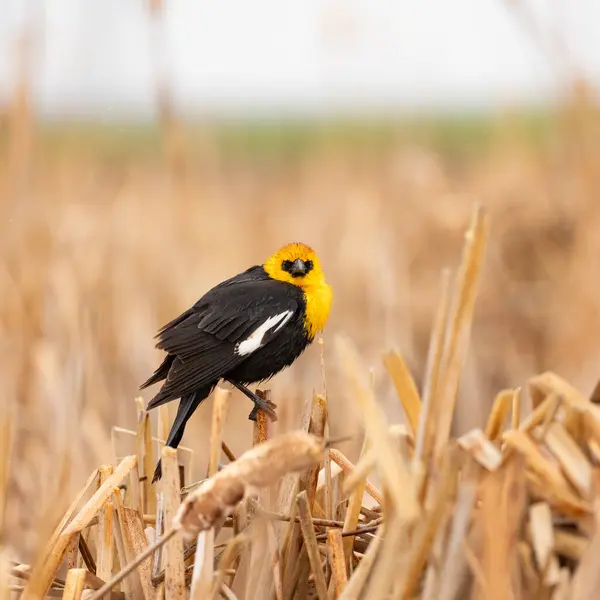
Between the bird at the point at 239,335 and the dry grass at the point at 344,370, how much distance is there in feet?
0.38

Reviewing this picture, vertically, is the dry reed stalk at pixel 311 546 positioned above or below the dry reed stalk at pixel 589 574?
below

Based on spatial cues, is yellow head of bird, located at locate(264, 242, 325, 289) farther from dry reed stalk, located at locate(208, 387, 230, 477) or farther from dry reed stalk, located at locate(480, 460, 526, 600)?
dry reed stalk, located at locate(480, 460, 526, 600)

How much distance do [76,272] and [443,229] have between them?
219 centimetres

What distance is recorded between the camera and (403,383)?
4.42ft

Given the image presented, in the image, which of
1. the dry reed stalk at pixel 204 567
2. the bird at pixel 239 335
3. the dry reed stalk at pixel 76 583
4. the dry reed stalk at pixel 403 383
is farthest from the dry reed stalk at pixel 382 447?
the bird at pixel 239 335

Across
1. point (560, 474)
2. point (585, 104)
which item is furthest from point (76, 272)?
point (560, 474)

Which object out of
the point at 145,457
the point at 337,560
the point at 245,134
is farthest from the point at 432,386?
the point at 245,134

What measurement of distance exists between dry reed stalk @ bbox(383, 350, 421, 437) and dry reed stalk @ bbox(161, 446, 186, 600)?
0.40 m

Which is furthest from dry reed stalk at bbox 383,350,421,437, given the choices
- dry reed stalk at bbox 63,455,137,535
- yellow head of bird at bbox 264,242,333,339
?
yellow head of bird at bbox 264,242,333,339

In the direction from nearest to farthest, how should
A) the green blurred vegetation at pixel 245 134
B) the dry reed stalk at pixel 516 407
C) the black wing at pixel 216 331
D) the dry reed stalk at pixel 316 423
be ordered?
the dry reed stalk at pixel 516 407
the dry reed stalk at pixel 316 423
the black wing at pixel 216 331
the green blurred vegetation at pixel 245 134

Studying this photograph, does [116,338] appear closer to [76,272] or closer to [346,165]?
[76,272]

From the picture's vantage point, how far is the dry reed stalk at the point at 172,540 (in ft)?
4.87

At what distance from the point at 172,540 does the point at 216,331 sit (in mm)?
837

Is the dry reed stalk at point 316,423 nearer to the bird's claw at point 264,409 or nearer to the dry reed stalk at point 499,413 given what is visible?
the dry reed stalk at point 499,413
